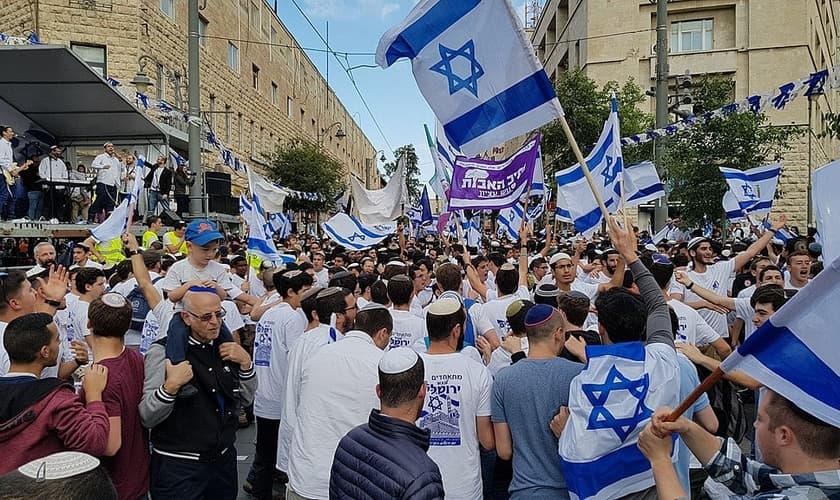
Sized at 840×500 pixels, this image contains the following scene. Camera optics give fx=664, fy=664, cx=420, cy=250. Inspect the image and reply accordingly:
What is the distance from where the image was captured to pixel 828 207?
2451 mm

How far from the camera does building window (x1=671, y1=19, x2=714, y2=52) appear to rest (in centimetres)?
3700

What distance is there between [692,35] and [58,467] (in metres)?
41.0

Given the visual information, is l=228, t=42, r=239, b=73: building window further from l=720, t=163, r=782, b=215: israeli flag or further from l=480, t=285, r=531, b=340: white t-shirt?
l=480, t=285, r=531, b=340: white t-shirt

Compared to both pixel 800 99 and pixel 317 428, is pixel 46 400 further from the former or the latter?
pixel 800 99

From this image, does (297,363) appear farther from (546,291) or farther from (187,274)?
(187,274)

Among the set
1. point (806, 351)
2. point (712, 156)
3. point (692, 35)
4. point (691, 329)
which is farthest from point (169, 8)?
point (692, 35)

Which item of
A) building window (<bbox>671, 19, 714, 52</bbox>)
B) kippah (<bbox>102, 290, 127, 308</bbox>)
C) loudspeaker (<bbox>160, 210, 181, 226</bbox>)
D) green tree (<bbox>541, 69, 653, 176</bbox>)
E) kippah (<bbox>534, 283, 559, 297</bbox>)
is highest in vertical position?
building window (<bbox>671, 19, 714, 52</bbox>)

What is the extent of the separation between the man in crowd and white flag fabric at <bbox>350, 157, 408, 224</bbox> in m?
6.32

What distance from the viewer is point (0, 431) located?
2789mm

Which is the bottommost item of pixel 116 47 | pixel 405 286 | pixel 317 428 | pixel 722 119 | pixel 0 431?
pixel 317 428

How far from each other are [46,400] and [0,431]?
21cm

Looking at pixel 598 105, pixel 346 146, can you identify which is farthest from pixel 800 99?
pixel 346 146

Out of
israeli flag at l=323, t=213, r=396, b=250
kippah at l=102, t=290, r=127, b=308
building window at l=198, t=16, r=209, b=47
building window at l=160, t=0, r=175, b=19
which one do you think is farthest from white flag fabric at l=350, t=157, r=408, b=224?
building window at l=198, t=16, r=209, b=47

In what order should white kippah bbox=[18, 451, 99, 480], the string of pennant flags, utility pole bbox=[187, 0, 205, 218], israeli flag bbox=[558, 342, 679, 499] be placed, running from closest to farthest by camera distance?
white kippah bbox=[18, 451, 99, 480]
israeli flag bbox=[558, 342, 679, 499]
the string of pennant flags
utility pole bbox=[187, 0, 205, 218]
